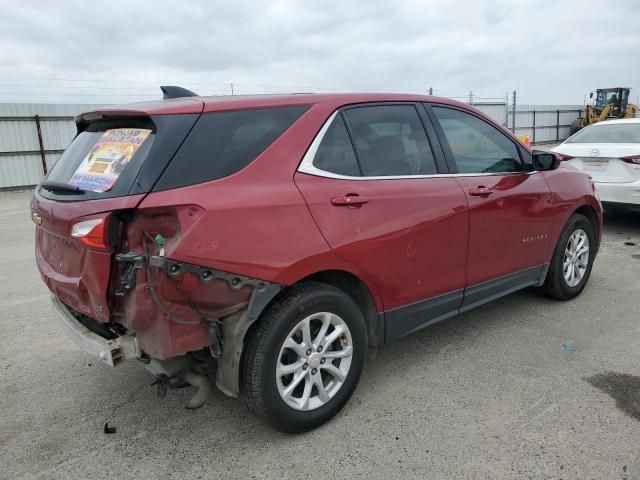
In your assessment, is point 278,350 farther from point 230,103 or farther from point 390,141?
point 390,141

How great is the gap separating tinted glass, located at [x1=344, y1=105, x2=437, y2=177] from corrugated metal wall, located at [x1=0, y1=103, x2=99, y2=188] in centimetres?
1411

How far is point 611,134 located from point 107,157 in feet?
24.1

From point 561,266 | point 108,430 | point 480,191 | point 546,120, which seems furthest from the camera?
point 546,120

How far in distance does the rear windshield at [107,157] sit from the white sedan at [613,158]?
21.3 ft

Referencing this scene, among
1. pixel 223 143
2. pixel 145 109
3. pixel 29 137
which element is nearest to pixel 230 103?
Answer: pixel 223 143

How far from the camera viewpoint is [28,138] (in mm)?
15242

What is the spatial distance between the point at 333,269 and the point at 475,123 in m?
1.86

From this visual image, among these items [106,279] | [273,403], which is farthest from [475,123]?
[106,279]

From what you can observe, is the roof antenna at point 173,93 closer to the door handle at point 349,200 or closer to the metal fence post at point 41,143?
the door handle at point 349,200

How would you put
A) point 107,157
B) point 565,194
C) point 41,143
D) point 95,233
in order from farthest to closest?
1. point 41,143
2. point 565,194
3. point 107,157
4. point 95,233

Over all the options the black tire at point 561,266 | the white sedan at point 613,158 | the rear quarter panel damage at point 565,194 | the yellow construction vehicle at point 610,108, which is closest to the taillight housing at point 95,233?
the rear quarter panel damage at point 565,194

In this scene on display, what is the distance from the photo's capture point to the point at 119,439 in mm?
2850

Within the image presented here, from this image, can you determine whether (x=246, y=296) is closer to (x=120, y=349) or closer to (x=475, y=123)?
(x=120, y=349)

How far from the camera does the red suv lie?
2.39m
